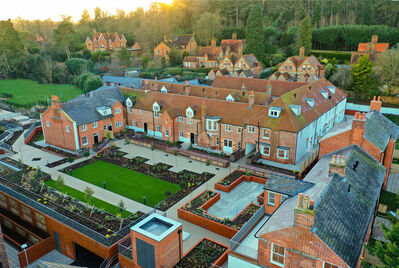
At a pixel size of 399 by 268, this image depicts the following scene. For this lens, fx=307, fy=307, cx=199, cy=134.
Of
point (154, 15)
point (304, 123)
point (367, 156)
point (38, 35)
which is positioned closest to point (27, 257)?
point (367, 156)

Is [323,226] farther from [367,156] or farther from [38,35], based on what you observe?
[38,35]

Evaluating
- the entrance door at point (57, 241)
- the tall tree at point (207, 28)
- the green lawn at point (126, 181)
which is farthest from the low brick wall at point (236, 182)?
the tall tree at point (207, 28)

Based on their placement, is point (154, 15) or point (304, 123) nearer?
point (304, 123)

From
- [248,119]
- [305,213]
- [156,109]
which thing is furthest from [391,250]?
[156,109]

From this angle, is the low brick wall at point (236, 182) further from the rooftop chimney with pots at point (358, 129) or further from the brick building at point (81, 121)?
the brick building at point (81, 121)

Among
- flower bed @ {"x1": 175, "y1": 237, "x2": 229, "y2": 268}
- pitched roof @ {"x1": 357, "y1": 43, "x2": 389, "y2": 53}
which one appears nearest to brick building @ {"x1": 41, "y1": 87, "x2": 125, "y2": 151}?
flower bed @ {"x1": 175, "y1": 237, "x2": 229, "y2": 268}

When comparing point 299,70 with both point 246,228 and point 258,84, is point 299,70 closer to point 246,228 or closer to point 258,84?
point 258,84
